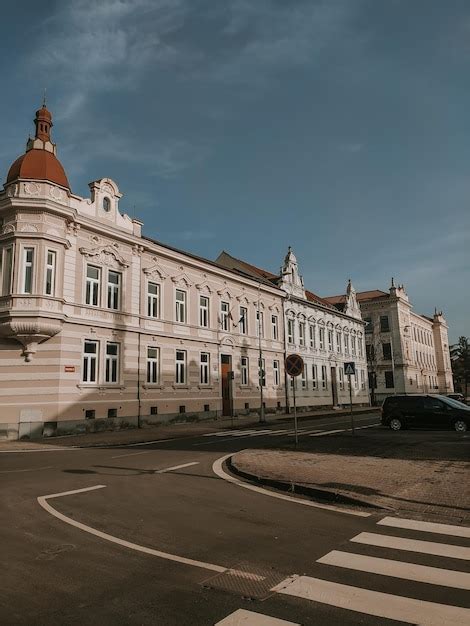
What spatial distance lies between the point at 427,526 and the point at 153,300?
24.0m

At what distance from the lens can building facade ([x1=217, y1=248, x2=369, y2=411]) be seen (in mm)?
43844

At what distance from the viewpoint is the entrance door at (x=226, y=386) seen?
112 feet

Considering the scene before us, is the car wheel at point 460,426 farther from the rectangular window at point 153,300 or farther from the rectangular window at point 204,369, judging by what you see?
the rectangular window at point 153,300

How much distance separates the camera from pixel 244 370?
36.8 m

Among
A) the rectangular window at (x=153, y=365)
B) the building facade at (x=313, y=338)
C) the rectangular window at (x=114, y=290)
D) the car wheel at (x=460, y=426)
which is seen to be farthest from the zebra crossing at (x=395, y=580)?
the building facade at (x=313, y=338)

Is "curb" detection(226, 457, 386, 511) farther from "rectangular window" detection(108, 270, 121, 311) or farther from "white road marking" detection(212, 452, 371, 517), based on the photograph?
"rectangular window" detection(108, 270, 121, 311)

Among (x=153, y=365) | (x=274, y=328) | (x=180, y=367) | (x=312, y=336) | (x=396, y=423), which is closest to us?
(x=396, y=423)

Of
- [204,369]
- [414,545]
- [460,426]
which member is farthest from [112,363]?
[414,545]

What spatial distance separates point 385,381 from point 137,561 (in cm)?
7230

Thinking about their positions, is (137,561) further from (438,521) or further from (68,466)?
(68,466)

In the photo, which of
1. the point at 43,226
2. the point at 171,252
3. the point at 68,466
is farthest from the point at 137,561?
the point at 171,252

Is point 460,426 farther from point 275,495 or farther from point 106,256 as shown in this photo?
point 106,256

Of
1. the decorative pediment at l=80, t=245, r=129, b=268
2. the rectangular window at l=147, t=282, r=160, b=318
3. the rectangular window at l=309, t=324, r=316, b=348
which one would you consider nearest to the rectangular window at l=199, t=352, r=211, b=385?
the rectangular window at l=147, t=282, r=160, b=318

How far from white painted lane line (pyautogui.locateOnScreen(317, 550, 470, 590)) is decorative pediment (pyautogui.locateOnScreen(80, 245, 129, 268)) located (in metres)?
21.8
